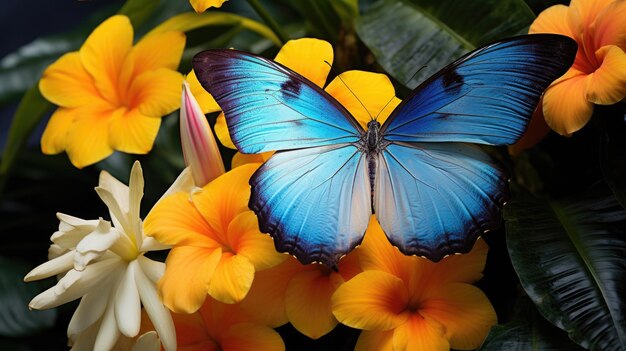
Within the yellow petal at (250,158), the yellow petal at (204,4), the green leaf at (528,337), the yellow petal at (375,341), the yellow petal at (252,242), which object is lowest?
the green leaf at (528,337)

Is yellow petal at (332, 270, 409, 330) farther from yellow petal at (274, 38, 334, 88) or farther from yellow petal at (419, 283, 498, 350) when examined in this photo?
yellow petal at (274, 38, 334, 88)

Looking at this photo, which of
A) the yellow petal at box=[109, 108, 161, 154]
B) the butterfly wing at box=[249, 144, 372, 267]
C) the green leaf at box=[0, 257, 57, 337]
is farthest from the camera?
the green leaf at box=[0, 257, 57, 337]

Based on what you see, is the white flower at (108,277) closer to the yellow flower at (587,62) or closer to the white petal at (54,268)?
the white petal at (54,268)

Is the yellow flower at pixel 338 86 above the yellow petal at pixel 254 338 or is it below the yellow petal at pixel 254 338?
above

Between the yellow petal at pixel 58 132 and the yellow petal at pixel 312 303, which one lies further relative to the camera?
the yellow petal at pixel 58 132

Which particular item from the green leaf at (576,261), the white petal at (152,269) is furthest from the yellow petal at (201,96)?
the green leaf at (576,261)

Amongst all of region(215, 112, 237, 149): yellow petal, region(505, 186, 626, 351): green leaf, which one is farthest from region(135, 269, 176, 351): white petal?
region(505, 186, 626, 351): green leaf
